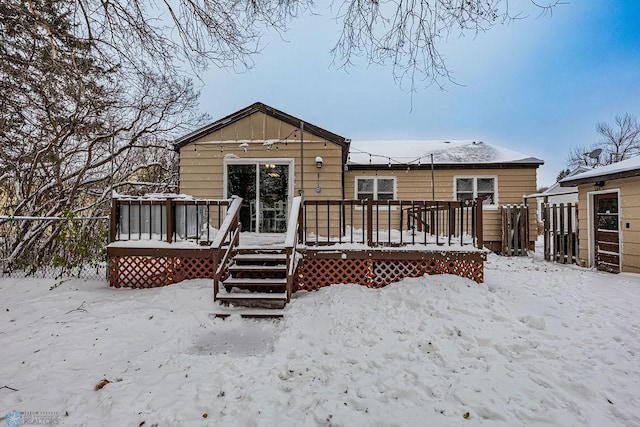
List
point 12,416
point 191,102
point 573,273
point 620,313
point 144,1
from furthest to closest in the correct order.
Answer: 1. point 191,102
2. point 573,273
3. point 620,313
4. point 144,1
5. point 12,416

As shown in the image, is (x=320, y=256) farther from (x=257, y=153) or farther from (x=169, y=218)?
(x=257, y=153)

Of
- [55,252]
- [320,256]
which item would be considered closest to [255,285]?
[320,256]

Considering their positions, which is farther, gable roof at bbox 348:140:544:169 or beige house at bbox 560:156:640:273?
gable roof at bbox 348:140:544:169

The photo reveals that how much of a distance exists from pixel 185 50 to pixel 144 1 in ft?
2.24

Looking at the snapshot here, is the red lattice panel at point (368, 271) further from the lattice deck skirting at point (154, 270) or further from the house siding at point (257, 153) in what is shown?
the house siding at point (257, 153)

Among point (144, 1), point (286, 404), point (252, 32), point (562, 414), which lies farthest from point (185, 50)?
point (562, 414)

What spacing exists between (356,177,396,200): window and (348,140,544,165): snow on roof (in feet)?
2.09

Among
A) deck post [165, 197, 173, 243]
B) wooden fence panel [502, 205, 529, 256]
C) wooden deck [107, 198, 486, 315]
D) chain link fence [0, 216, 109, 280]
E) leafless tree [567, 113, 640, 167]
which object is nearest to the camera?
wooden deck [107, 198, 486, 315]

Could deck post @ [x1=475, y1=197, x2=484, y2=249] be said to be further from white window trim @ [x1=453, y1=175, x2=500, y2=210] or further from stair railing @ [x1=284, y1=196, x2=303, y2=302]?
white window trim @ [x1=453, y1=175, x2=500, y2=210]

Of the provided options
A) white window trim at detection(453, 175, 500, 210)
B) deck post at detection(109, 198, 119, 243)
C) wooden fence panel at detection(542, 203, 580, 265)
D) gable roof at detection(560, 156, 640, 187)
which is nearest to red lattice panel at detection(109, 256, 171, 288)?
deck post at detection(109, 198, 119, 243)

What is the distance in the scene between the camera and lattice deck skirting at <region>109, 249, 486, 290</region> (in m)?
5.52

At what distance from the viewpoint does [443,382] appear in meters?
2.81

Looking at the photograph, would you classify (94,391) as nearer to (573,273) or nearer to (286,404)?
(286,404)

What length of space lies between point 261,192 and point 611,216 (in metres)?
9.29
